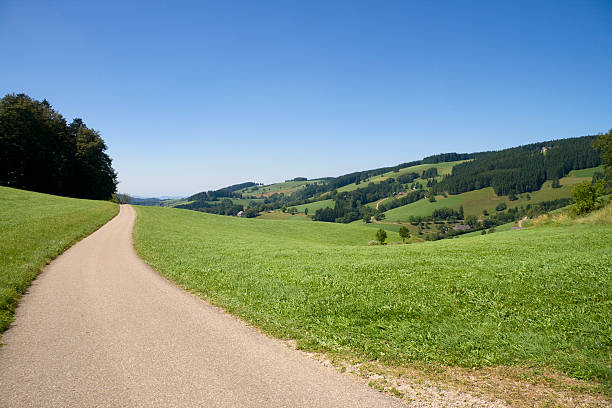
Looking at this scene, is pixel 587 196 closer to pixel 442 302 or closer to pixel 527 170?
pixel 442 302

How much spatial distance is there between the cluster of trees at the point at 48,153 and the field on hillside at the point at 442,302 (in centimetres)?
6734

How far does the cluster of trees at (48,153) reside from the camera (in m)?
57.9

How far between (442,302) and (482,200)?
179 metres

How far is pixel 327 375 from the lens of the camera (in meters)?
5.72

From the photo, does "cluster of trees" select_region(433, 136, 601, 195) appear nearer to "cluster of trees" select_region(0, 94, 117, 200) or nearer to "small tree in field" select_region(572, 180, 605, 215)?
"small tree in field" select_region(572, 180, 605, 215)

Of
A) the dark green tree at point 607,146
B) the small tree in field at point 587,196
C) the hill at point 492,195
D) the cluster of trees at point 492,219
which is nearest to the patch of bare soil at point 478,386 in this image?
the small tree in field at point 587,196

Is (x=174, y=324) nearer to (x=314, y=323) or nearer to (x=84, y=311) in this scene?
(x=84, y=311)

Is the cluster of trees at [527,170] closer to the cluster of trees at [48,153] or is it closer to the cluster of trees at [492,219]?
the cluster of trees at [492,219]

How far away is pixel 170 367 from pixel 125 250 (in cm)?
1620

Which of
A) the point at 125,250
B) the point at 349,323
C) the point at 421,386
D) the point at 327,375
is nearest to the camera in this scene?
the point at 421,386

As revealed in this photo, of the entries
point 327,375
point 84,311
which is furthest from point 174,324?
point 327,375

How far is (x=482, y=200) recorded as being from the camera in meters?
161

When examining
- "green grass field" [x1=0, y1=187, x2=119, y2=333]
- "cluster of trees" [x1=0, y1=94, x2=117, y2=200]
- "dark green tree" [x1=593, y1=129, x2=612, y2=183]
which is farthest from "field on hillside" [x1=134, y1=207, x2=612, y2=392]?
"cluster of trees" [x1=0, y1=94, x2=117, y2=200]

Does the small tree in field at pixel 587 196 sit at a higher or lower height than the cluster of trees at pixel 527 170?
lower
